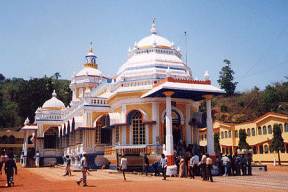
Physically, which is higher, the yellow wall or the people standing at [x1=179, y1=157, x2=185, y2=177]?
the yellow wall

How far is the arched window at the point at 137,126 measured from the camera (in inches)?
1022

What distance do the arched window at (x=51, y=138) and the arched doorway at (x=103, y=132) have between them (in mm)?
14004

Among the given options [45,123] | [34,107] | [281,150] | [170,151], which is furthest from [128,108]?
[34,107]

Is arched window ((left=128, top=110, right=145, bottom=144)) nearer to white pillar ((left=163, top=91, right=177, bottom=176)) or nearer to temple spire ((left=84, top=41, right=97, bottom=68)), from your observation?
white pillar ((left=163, top=91, right=177, bottom=176))

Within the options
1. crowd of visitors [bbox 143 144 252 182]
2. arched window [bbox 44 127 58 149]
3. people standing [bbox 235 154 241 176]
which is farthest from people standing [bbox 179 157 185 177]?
arched window [bbox 44 127 58 149]

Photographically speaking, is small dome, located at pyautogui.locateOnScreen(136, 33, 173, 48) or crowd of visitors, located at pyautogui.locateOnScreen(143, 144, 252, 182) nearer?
crowd of visitors, located at pyautogui.locateOnScreen(143, 144, 252, 182)

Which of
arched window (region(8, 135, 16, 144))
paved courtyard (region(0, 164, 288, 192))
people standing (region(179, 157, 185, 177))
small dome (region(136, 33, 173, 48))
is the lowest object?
paved courtyard (region(0, 164, 288, 192))

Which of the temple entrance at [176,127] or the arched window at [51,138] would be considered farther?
the arched window at [51,138]

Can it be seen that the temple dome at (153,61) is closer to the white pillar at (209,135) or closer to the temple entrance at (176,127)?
the temple entrance at (176,127)

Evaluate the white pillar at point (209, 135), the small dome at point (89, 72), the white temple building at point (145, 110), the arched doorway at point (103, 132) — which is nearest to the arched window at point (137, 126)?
the white temple building at point (145, 110)

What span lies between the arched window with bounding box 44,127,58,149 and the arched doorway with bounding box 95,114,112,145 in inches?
551

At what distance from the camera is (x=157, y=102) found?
2555cm

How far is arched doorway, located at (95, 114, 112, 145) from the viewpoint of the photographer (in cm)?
3028

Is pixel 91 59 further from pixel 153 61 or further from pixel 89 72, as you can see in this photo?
pixel 153 61
